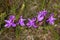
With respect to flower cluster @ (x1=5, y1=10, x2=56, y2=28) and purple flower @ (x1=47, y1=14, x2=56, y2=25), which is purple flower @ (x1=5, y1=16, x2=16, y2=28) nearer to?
flower cluster @ (x1=5, y1=10, x2=56, y2=28)

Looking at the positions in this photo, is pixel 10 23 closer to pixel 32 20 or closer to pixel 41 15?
pixel 32 20

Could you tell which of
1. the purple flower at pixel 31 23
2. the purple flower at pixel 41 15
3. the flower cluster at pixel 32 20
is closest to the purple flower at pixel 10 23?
the flower cluster at pixel 32 20

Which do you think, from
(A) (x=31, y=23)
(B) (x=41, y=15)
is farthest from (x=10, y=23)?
(B) (x=41, y=15)

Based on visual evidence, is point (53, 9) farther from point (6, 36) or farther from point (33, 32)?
point (6, 36)

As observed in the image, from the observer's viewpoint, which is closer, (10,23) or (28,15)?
(10,23)

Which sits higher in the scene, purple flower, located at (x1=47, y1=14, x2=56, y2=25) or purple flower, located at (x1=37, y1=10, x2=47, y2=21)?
purple flower, located at (x1=37, y1=10, x2=47, y2=21)

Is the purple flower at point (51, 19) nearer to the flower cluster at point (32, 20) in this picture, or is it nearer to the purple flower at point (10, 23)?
the flower cluster at point (32, 20)

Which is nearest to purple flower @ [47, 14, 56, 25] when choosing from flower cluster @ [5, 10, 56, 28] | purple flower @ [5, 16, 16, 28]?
flower cluster @ [5, 10, 56, 28]

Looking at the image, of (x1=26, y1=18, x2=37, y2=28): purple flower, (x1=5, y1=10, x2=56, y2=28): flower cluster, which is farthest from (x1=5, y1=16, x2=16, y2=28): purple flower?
Answer: (x1=26, y1=18, x2=37, y2=28): purple flower
